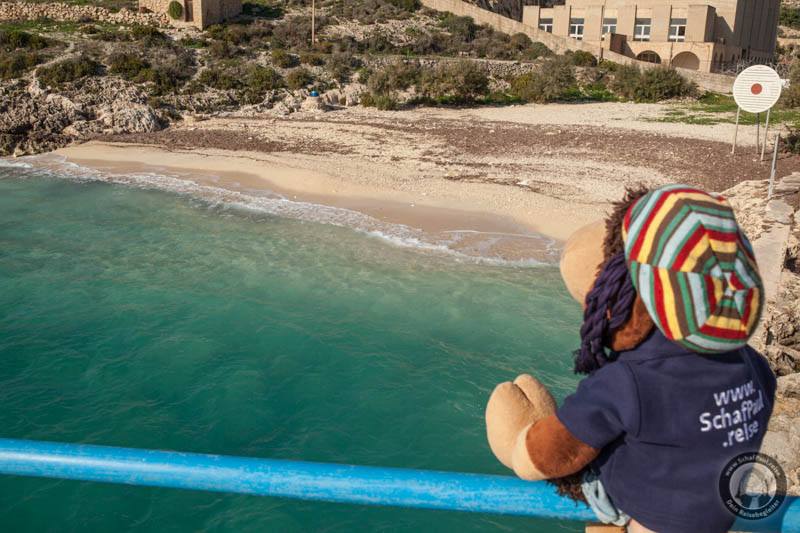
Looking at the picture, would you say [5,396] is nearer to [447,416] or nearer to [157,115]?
[447,416]

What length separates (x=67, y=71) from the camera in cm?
2812

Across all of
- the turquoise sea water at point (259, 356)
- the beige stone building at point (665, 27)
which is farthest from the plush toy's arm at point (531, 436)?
the beige stone building at point (665, 27)

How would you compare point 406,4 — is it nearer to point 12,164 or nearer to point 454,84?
point 454,84

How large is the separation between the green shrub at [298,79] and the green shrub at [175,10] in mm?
12923

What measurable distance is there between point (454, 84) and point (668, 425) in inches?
1189

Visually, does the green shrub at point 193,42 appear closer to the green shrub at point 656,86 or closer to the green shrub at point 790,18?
the green shrub at point 656,86

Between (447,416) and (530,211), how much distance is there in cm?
733

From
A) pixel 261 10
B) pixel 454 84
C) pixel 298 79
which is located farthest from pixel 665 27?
pixel 298 79

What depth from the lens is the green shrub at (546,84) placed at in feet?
102

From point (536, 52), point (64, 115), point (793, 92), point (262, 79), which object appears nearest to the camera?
point (793, 92)

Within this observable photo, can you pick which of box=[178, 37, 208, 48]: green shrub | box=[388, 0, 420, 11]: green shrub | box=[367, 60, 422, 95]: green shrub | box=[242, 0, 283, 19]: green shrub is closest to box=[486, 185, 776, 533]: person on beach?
box=[367, 60, 422, 95]: green shrub

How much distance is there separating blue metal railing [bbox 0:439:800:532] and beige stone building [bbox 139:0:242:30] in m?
42.5

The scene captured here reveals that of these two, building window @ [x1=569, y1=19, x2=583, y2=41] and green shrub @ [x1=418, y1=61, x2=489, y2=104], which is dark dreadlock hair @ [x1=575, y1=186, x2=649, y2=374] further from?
building window @ [x1=569, y1=19, x2=583, y2=41]

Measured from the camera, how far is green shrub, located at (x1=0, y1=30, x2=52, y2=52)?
103 ft
